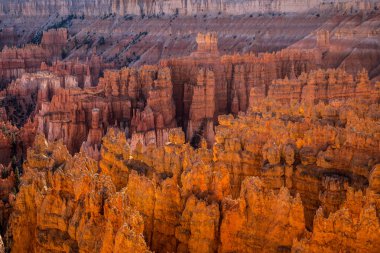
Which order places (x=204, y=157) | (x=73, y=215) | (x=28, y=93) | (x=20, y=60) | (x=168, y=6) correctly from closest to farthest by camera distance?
(x=73, y=215) → (x=204, y=157) → (x=28, y=93) → (x=20, y=60) → (x=168, y=6)

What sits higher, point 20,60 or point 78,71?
point 20,60

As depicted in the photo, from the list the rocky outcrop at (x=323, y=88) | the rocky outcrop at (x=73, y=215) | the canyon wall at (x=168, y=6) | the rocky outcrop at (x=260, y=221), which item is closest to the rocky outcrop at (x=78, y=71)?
the canyon wall at (x=168, y=6)

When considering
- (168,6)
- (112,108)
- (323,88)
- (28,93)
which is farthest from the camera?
(168,6)

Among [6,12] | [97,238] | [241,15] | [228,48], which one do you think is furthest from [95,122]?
[6,12]

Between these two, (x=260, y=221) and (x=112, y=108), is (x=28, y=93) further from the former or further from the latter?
(x=260, y=221)

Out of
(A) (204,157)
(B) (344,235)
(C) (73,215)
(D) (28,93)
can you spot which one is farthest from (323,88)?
(D) (28,93)

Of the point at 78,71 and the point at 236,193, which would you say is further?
the point at 78,71

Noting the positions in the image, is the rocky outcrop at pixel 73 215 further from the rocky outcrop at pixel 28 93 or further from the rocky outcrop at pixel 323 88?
the rocky outcrop at pixel 28 93

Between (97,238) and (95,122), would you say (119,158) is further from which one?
(95,122)
